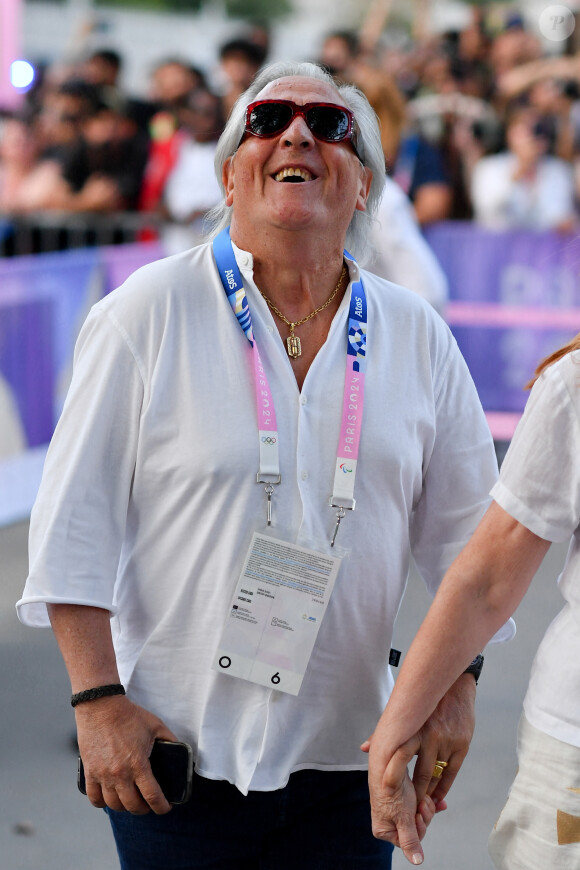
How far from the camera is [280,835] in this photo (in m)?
1.99

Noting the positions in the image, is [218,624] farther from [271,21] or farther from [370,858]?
[271,21]

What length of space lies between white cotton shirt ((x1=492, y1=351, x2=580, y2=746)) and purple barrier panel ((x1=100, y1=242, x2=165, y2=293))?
5.80m

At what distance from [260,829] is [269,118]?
1.24 metres

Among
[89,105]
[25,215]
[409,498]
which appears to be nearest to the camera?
[409,498]

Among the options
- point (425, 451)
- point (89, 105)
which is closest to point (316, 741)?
point (425, 451)

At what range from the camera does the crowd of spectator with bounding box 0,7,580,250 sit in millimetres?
8977

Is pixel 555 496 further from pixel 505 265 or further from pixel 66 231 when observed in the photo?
pixel 505 265

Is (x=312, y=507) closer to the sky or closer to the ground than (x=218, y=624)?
closer to the sky

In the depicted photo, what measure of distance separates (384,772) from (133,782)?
416 mm

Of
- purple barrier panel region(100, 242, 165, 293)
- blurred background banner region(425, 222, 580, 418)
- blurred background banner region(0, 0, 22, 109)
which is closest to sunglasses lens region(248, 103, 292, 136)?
purple barrier panel region(100, 242, 165, 293)

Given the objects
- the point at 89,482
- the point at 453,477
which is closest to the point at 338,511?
the point at 453,477

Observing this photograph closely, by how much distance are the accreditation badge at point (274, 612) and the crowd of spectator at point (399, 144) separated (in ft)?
23.1

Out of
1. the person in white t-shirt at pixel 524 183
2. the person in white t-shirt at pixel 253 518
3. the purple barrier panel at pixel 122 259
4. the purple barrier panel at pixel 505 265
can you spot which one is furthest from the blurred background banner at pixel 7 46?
the person in white t-shirt at pixel 253 518

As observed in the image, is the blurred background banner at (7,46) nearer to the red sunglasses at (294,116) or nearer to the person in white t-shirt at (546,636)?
the red sunglasses at (294,116)
